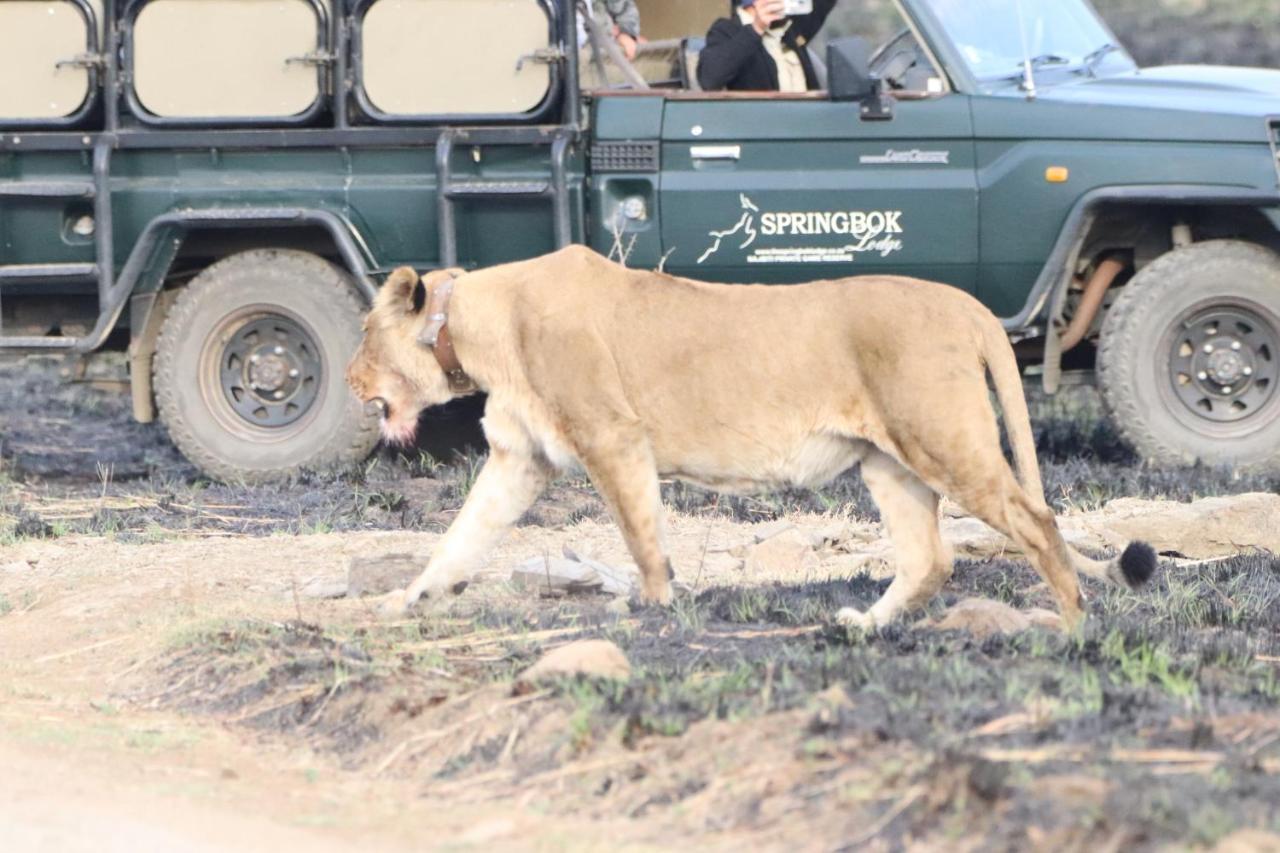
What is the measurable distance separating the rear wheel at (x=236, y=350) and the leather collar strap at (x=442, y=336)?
3017 millimetres

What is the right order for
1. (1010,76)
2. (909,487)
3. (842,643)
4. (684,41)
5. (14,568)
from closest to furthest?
(842,643) < (909,487) < (14,568) < (1010,76) < (684,41)

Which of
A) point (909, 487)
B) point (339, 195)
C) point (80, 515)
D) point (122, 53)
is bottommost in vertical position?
point (80, 515)

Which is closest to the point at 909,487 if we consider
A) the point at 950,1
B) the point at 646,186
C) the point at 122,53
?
the point at 646,186

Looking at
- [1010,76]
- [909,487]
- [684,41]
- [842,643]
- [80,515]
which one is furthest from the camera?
[684,41]

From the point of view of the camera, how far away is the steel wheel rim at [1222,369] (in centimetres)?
980

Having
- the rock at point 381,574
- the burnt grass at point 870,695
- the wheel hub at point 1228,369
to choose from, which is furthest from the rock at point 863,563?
the wheel hub at point 1228,369

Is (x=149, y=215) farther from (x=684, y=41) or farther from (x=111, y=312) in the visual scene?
(x=684, y=41)

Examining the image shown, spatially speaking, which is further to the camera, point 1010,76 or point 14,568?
point 1010,76

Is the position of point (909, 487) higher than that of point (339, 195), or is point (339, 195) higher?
point (339, 195)

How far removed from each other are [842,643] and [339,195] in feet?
14.6

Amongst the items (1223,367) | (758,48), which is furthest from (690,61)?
(1223,367)

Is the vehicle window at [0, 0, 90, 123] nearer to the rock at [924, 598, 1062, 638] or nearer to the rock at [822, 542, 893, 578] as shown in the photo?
the rock at [822, 542, 893, 578]

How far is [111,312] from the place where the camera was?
9727mm

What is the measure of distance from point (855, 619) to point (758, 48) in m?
4.16
